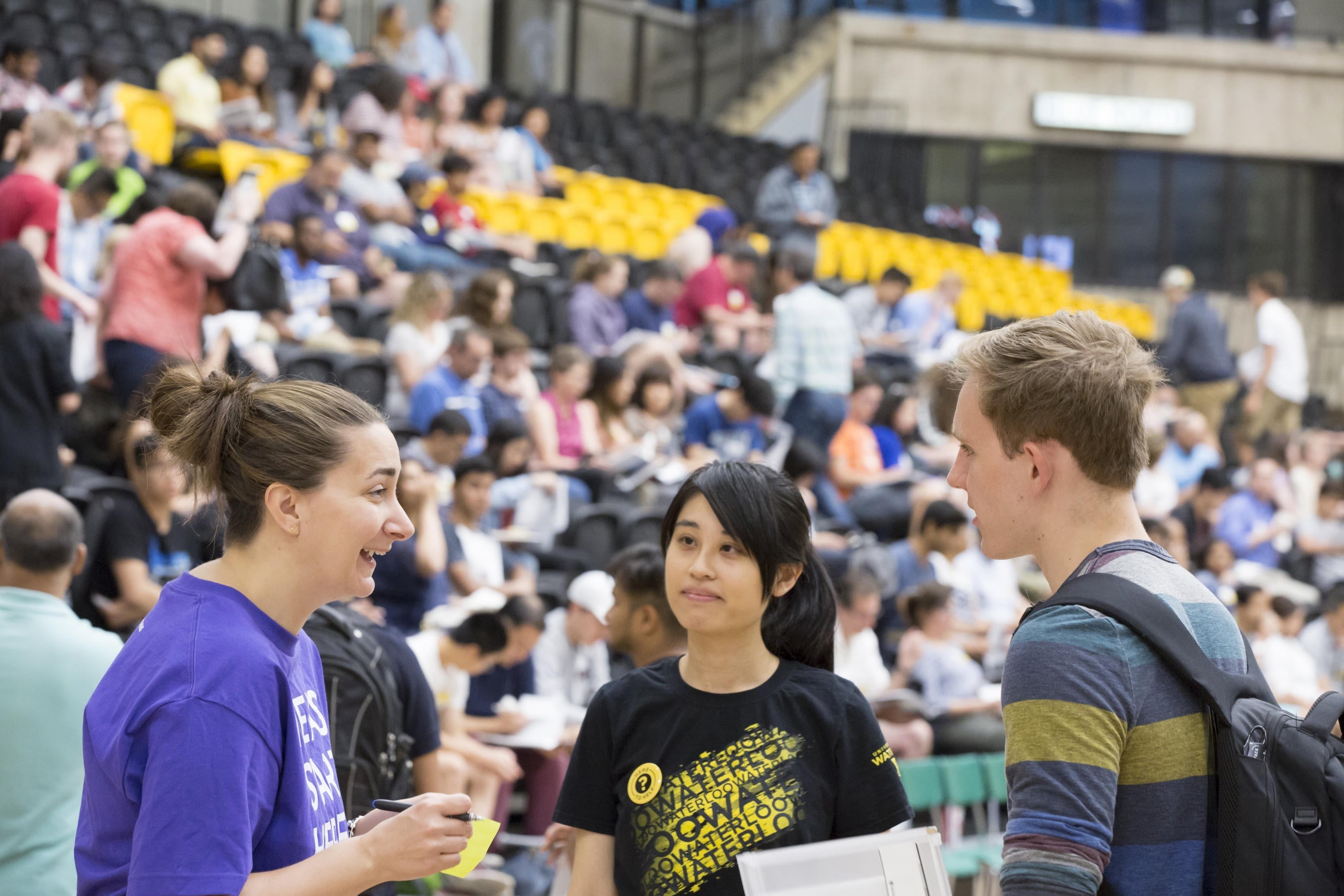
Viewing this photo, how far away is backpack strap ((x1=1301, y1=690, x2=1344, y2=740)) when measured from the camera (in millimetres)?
1347

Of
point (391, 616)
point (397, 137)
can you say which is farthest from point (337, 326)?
point (397, 137)

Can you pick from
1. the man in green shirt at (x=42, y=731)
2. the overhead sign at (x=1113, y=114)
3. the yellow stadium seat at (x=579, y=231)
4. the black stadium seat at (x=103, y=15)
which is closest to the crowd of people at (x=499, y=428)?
the man in green shirt at (x=42, y=731)

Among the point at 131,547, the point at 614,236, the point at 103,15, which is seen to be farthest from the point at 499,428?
the point at 103,15

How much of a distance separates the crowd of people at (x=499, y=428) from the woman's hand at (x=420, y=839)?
0.35m

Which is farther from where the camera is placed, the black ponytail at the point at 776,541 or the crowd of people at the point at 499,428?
the crowd of people at the point at 499,428

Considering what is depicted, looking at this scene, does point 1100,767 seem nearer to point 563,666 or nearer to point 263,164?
point 563,666

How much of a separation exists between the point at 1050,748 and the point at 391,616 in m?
3.79

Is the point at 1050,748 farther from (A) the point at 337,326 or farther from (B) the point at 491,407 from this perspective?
(A) the point at 337,326

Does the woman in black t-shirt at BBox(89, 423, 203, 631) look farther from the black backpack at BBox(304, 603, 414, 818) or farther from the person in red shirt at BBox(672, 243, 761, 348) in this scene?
the person in red shirt at BBox(672, 243, 761, 348)

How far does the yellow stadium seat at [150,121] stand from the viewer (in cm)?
881

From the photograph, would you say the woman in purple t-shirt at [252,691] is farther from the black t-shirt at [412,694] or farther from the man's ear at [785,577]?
the black t-shirt at [412,694]

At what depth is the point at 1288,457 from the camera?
962 cm

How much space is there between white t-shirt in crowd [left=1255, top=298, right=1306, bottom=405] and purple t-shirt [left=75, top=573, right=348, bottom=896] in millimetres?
10305

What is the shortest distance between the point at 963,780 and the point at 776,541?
10.5 ft
